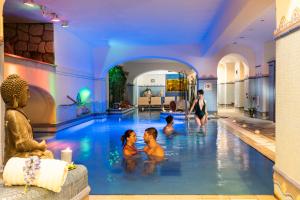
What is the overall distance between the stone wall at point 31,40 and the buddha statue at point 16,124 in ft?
32.5

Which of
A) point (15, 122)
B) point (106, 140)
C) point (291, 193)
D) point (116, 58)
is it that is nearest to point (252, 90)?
point (116, 58)

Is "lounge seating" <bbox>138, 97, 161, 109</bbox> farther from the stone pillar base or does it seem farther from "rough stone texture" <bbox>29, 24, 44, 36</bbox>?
the stone pillar base

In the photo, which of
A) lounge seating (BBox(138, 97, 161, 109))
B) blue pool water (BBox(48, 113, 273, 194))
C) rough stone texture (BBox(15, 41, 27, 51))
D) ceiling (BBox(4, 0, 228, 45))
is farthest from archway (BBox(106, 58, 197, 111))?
blue pool water (BBox(48, 113, 273, 194))

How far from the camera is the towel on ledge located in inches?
112

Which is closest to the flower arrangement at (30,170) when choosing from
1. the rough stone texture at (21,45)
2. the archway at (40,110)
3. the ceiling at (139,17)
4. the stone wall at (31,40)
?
the ceiling at (139,17)

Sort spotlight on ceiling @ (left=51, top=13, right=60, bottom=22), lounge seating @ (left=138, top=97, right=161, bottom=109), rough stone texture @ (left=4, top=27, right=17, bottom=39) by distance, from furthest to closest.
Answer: lounge seating @ (left=138, top=97, right=161, bottom=109)
rough stone texture @ (left=4, top=27, right=17, bottom=39)
spotlight on ceiling @ (left=51, top=13, right=60, bottom=22)

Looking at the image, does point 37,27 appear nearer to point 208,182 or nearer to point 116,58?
point 116,58

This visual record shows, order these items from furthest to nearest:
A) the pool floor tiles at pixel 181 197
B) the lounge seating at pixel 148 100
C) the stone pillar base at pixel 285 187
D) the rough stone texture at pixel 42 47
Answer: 1. the lounge seating at pixel 148 100
2. the rough stone texture at pixel 42 47
3. the pool floor tiles at pixel 181 197
4. the stone pillar base at pixel 285 187

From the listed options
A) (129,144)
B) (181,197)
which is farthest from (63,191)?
(129,144)

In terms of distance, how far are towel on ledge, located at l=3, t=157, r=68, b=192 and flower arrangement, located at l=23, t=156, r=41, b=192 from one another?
0.02 m

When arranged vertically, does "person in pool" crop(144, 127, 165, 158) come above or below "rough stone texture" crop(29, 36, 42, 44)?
below

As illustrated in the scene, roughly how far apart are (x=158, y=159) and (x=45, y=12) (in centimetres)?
653

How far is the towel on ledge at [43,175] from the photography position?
2855 mm

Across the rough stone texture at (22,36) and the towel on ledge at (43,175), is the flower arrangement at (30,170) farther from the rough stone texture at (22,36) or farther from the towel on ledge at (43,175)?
the rough stone texture at (22,36)
